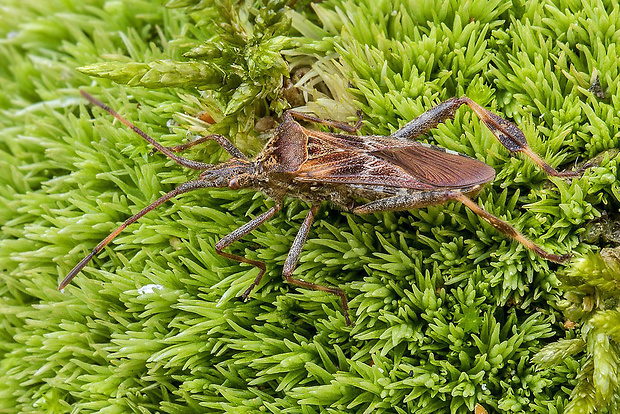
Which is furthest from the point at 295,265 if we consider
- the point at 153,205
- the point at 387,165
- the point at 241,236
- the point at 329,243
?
the point at 153,205

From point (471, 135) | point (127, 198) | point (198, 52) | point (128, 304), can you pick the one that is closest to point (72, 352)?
point (128, 304)

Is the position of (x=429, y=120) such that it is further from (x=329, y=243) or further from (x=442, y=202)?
(x=329, y=243)

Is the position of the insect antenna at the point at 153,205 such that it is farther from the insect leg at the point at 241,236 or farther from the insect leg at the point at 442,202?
the insect leg at the point at 442,202

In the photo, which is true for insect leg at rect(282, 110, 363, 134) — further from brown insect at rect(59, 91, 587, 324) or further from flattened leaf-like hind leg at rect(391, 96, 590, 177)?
flattened leaf-like hind leg at rect(391, 96, 590, 177)

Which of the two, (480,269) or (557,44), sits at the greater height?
(557,44)

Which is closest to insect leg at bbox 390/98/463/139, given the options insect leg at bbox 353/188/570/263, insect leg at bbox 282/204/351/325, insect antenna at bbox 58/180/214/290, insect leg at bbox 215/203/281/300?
insect leg at bbox 353/188/570/263

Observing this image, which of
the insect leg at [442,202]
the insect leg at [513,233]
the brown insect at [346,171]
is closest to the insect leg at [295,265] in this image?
the brown insect at [346,171]

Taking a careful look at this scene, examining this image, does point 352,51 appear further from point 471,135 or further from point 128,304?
point 128,304

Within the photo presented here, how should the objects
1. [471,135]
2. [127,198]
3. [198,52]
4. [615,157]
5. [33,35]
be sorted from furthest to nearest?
1. [33,35]
2. [127,198]
3. [198,52]
4. [471,135]
5. [615,157]
